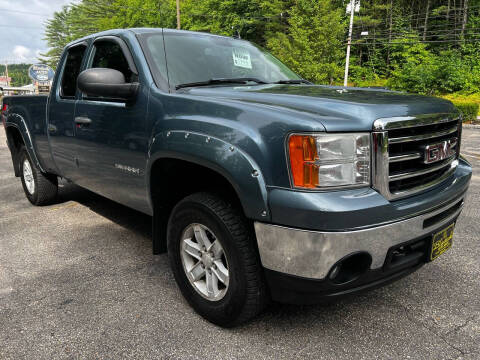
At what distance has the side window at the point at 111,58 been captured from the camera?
2.98 metres

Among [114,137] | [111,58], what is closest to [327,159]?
[114,137]

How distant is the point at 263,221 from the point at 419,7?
5125cm

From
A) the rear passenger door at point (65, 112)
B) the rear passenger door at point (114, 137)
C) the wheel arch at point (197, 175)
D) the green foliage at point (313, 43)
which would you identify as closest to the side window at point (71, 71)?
the rear passenger door at point (65, 112)

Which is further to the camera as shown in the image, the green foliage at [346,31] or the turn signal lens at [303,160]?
the green foliage at [346,31]

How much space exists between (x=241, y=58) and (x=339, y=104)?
1535mm

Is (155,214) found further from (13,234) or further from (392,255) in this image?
(13,234)

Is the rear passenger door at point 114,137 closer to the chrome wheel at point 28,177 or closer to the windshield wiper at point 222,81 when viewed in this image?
the windshield wiper at point 222,81

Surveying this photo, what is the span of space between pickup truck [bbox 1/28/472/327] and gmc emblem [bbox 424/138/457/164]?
0.01 metres

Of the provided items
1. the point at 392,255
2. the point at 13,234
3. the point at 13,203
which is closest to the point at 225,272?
the point at 392,255

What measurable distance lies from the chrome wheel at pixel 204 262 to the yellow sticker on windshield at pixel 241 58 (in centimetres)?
151

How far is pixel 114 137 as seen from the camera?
9.58ft

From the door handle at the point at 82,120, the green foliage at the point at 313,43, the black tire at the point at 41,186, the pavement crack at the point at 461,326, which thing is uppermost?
the green foliage at the point at 313,43

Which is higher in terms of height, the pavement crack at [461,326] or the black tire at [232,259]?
→ the black tire at [232,259]

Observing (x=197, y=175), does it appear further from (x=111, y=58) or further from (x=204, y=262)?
(x=111, y=58)
